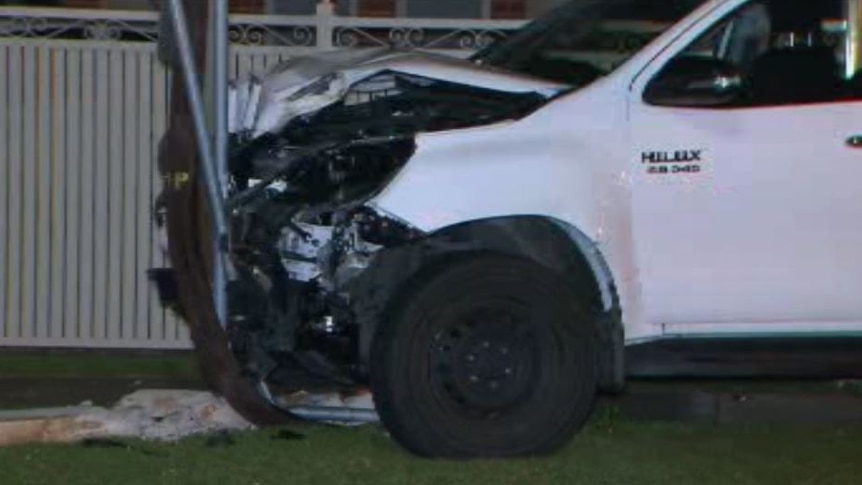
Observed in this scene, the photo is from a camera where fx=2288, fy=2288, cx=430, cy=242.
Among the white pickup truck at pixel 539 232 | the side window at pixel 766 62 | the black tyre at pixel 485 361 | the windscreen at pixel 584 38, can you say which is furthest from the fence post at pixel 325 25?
the black tyre at pixel 485 361

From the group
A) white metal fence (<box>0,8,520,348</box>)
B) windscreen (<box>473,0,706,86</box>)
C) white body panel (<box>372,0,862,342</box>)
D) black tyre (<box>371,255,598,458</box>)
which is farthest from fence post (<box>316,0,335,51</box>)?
Answer: black tyre (<box>371,255,598,458</box>)

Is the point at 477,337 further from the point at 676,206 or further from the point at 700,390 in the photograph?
the point at 700,390

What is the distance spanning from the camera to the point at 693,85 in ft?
30.5

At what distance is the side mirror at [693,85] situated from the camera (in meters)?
9.28

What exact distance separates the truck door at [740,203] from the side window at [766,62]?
1 centimetres

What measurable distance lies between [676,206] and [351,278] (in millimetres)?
1342

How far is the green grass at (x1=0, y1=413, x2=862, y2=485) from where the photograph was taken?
893 cm

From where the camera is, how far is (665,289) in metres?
9.24

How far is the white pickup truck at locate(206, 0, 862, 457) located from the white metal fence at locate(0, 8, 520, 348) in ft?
10.0

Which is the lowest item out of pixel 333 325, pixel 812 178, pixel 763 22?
pixel 333 325

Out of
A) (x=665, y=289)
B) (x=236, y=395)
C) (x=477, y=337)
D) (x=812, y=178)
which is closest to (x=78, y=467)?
(x=236, y=395)

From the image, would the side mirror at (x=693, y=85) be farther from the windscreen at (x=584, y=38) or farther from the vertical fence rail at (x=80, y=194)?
the vertical fence rail at (x=80, y=194)

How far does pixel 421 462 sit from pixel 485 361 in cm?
48

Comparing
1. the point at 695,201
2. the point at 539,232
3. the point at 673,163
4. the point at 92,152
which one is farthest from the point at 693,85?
the point at 92,152
